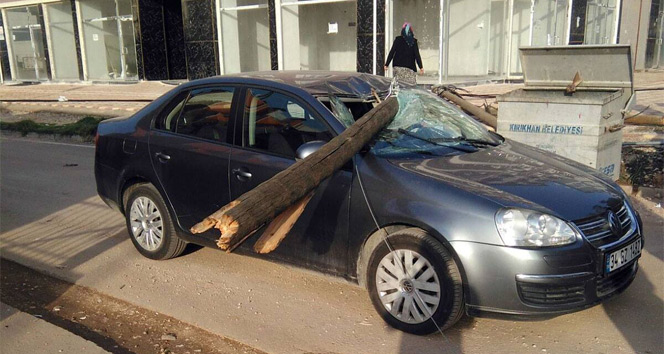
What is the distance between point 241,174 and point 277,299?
1.00 metres

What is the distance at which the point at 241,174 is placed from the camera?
4.61 meters

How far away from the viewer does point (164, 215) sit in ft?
17.2

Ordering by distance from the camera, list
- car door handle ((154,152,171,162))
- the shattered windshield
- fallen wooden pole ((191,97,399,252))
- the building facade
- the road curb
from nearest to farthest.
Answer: fallen wooden pole ((191,97,399,252)) → the shattered windshield → car door handle ((154,152,171,162)) → the road curb → the building facade

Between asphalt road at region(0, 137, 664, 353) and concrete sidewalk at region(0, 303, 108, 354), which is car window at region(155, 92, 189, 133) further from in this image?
concrete sidewalk at region(0, 303, 108, 354)

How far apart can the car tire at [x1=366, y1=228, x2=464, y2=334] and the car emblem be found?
41.2 inches

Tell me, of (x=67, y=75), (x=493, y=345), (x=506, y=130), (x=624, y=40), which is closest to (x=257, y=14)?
(x=67, y=75)

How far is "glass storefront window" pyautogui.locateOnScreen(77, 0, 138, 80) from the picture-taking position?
24656 millimetres

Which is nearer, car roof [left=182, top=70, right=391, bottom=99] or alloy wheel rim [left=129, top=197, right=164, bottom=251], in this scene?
car roof [left=182, top=70, right=391, bottom=99]

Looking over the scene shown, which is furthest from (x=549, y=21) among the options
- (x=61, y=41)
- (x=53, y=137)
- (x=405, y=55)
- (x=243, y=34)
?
(x=61, y=41)

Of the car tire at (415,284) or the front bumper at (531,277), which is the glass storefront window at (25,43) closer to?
the car tire at (415,284)

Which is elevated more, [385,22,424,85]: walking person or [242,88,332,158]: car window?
[385,22,424,85]: walking person

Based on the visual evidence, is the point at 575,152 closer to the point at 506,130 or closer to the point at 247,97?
the point at 506,130

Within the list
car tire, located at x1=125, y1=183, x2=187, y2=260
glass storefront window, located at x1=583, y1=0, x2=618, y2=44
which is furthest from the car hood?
glass storefront window, located at x1=583, y1=0, x2=618, y2=44

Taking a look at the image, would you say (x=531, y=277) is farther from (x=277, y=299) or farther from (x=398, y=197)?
(x=277, y=299)
